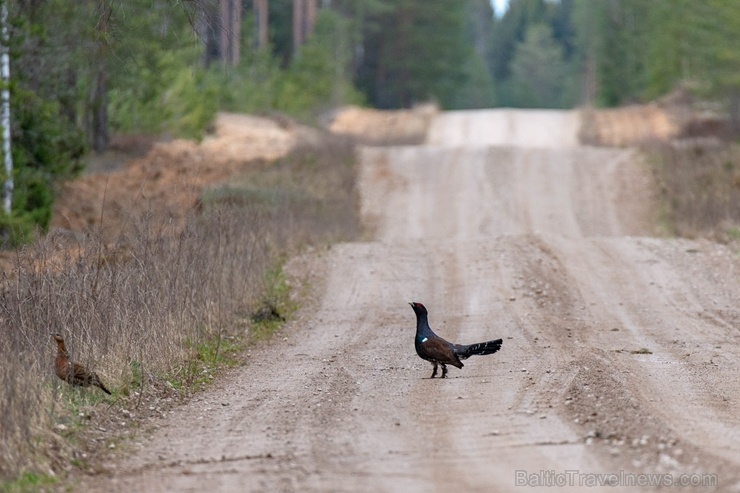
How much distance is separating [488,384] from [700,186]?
19037 millimetres

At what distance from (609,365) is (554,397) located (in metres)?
1.76

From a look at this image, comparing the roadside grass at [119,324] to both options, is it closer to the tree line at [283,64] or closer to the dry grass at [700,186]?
the tree line at [283,64]

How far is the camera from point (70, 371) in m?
9.10

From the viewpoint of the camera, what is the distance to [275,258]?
18.7 meters

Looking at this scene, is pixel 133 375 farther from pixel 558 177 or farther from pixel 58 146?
pixel 558 177

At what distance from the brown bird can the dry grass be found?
1428 cm

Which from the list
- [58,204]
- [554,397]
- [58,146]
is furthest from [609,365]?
[58,204]

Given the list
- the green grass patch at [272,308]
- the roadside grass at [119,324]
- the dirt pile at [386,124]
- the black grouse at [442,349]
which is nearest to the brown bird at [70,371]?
the roadside grass at [119,324]

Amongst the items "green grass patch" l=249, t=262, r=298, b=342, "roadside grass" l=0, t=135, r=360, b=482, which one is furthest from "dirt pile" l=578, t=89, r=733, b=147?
"roadside grass" l=0, t=135, r=360, b=482

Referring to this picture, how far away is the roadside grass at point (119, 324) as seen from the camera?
7.76 m

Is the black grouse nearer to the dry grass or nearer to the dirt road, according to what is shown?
the dirt road

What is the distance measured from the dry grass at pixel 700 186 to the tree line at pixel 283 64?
23.2 feet

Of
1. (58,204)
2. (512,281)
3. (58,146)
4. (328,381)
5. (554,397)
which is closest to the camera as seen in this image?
(554,397)

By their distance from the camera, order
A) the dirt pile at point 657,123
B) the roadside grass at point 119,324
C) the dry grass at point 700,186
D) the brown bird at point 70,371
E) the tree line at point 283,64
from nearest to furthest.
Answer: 1. the roadside grass at point 119,324
2. the brown bird at point 70,371
3. the tree line at point 283,64
4. the dry grass at point 700,186
5. the dirt pile at point 657,123
